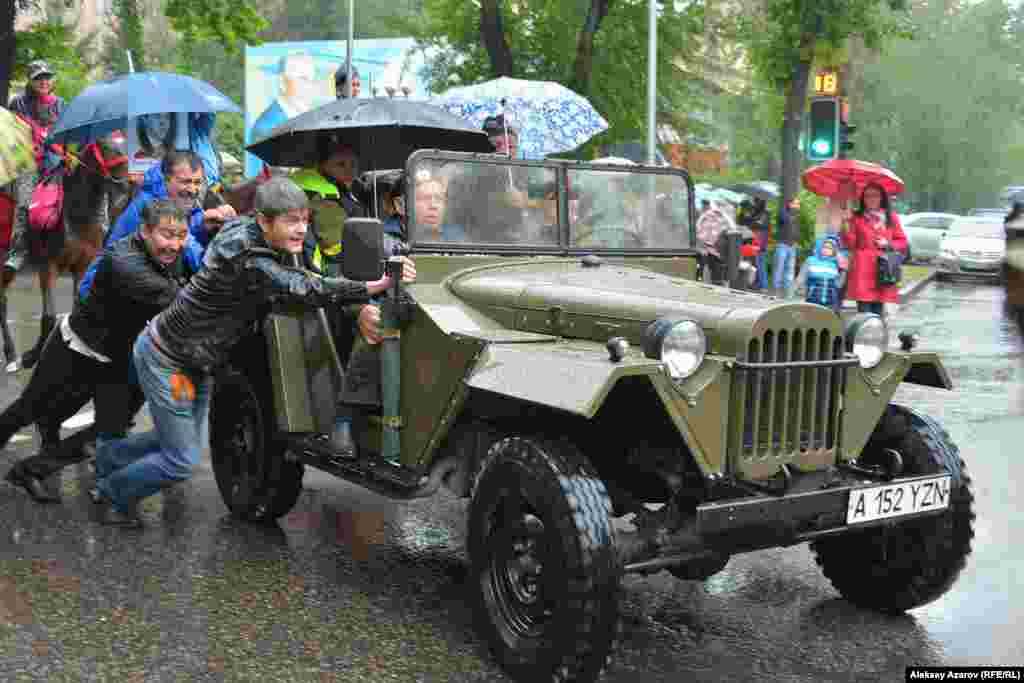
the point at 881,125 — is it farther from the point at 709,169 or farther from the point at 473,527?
the point at 473,527

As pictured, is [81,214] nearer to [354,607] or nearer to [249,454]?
[249,454]

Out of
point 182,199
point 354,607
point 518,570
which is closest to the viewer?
point 518,570

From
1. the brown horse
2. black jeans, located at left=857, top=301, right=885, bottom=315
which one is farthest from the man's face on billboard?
black jeans, located at left=857, top=301, right=885, bottom=315

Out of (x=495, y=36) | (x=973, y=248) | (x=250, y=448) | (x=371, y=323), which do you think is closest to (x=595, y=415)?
(x=371, y=323)

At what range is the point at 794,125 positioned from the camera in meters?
22.5

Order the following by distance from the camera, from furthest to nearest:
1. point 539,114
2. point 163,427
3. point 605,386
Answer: point 539,114, point 163,427, point 605,386

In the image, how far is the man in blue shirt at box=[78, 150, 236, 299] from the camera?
22.8ft

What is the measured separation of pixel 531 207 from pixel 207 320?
5.24 feet

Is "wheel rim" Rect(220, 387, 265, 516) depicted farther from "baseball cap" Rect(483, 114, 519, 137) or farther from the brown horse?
the brown horse

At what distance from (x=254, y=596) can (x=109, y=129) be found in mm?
5173

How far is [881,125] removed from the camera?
54.9 meters

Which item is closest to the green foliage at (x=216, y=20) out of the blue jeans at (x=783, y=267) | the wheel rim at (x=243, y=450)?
the blue jeans at (x=783, y=267)

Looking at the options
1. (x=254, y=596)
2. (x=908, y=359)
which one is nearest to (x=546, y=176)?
(x=908, y=359)

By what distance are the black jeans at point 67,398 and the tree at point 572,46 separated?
48.9 feet
